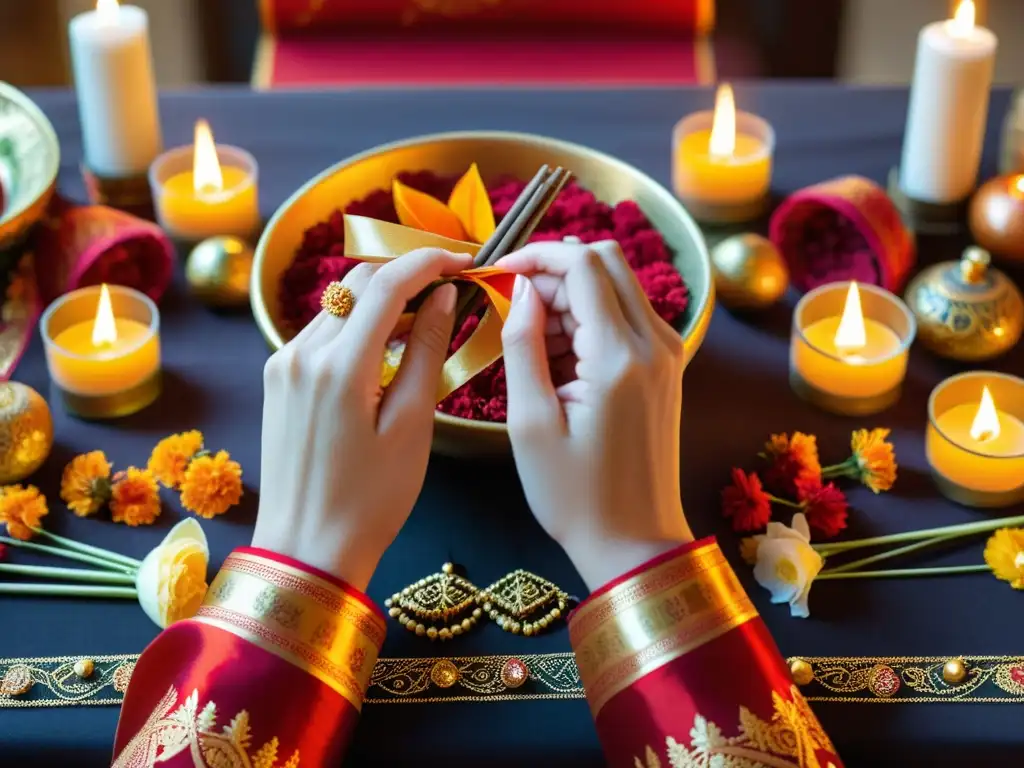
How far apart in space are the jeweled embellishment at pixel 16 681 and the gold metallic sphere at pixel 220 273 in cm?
37

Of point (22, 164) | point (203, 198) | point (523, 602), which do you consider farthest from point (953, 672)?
point (22, 164)

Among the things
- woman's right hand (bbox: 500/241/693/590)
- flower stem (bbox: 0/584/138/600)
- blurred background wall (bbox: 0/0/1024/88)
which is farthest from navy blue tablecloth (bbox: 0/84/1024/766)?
blurred background wall (bbox: 0/0/1024/88)

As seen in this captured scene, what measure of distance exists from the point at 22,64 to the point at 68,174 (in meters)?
1.45

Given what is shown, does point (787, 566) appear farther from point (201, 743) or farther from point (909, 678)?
point (201, 743)

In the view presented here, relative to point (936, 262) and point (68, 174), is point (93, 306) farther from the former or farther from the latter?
point (936, 262)

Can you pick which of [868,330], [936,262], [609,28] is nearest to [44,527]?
[868,330]

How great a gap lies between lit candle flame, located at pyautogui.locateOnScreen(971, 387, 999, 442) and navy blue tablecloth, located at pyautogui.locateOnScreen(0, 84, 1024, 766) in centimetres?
5

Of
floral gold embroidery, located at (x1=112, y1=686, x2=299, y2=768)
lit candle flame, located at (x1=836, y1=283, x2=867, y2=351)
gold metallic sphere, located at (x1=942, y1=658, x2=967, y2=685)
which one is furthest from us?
lit candle flame, located at (x1=836, y1=283, x2=867, y2=351)

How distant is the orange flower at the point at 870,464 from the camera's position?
0.89 metres

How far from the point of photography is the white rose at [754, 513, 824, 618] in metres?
0.80

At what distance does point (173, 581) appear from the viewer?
77 centimetres

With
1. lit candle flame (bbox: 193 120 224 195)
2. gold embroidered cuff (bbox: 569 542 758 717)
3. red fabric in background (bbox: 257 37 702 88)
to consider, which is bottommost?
red fabric in background (bbox: 257 37 702 88)

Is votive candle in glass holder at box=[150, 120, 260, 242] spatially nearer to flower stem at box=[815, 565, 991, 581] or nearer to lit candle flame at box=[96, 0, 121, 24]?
lit candle flame at box=[96, 0, 121, 24]

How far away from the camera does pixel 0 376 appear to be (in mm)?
967
